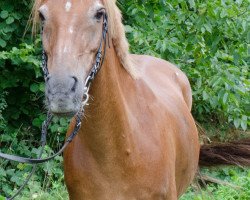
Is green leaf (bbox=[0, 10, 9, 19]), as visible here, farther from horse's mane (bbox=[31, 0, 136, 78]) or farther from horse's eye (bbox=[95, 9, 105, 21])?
horse's eye (bbox=[95, 9, 105, 21])

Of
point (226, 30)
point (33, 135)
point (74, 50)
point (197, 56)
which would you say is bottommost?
point (33, 135)

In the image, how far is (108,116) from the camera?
10.2 feet

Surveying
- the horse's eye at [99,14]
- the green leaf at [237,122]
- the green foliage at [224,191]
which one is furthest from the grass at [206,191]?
the horse's eye at [99,14]

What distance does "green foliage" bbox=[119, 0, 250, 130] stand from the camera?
5.43m

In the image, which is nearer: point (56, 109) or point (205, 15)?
point (56, 109)

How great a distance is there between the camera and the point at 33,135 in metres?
6.20

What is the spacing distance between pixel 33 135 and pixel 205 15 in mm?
2112

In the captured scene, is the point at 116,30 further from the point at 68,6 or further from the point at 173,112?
the point at 173,112

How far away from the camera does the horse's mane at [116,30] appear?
9.61 feet

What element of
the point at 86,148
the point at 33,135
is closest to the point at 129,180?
the point at 86,148

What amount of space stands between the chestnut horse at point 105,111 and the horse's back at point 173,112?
0.08ft

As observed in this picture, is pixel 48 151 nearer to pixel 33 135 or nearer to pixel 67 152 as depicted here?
pixel 33 135

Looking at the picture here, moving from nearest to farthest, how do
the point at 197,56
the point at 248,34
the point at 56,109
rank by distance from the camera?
the point at 56,109 → the point at 248,34 → the point at 197,56

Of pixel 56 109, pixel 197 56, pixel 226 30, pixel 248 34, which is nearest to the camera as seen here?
pixel 56 109
